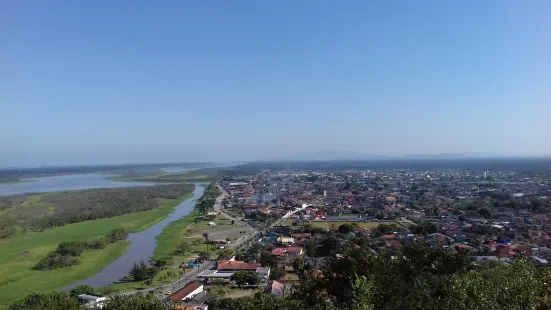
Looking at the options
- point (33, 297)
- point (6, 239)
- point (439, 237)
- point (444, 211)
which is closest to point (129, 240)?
point (6, 239)

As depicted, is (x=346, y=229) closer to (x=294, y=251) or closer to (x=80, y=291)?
(x=294, y=251)

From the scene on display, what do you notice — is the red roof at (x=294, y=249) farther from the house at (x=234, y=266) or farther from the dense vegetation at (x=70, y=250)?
the dense vegetation at (x=70, y=250)

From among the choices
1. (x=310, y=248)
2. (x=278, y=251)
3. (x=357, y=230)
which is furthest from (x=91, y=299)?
(x=357, y=230)

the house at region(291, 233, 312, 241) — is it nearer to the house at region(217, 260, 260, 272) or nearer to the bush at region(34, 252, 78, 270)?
the house at region(217, 260, 260, 272)

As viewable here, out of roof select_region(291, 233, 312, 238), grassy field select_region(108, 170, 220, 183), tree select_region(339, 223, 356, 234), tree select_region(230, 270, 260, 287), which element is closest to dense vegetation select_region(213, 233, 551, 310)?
tree select_region(230, 270, 260, 287)

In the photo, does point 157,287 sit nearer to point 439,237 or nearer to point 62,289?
point 62,289

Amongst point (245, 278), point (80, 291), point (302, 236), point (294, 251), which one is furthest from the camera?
point (302, 236)

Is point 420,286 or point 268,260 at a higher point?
point 420,286
